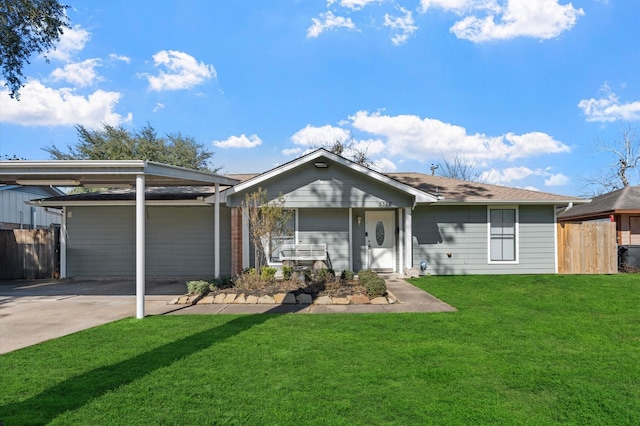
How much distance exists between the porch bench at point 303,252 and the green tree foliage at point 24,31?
518 inches

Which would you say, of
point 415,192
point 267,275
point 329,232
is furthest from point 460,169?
point 267,275

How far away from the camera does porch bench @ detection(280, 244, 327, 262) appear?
36.4ft

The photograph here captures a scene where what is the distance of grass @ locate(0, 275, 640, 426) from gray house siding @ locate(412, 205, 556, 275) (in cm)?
568

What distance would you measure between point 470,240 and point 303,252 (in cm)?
557

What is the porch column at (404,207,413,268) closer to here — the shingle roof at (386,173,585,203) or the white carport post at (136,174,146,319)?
the shingle roof at (386,173,585,203)

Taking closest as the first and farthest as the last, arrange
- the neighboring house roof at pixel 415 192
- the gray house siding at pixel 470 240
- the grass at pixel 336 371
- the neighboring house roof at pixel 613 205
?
the grass at pixel 336 371 → the neighboring house roof at pixel 415 192 → the gray house siding at pixel 470 240 → the neighboring house roof at pixel 613 205

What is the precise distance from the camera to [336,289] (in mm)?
9008

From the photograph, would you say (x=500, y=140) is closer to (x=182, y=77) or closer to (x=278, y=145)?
(x=278, y=145)

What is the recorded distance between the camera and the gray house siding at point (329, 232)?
12.2 meters

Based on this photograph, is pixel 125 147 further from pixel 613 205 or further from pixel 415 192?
pixel 613 205

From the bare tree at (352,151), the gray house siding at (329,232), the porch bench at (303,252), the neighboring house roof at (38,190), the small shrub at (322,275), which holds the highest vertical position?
the bare tree at (352,151)

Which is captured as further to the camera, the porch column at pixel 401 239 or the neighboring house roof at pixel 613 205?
the neighboring house roof at pixel 613 205

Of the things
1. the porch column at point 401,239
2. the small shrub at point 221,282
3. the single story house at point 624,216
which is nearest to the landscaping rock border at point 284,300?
the small shrub at point 221,282

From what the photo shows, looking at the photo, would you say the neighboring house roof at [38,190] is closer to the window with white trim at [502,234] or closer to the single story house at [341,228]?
the single story house at [341,228]
